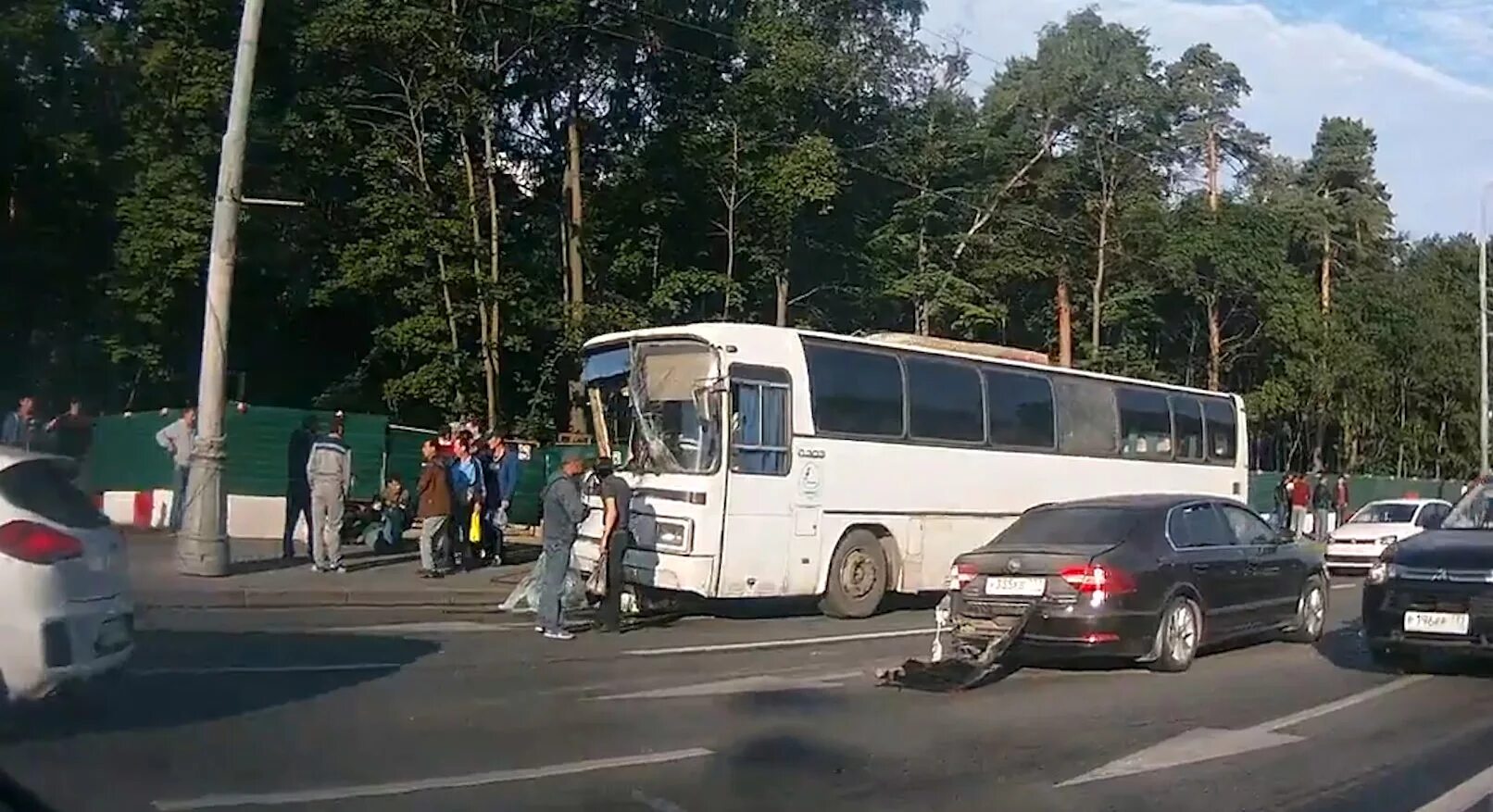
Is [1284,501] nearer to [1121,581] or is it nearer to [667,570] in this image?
[667,570]

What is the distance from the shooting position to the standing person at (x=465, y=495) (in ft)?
72.9

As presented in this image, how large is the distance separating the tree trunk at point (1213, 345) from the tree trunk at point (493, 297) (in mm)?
28027

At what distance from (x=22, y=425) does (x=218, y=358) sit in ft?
10.5

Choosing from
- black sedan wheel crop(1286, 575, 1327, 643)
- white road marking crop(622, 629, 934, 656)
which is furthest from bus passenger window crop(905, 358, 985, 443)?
black sedan wheel crop(1286, 575, 1327, 643)

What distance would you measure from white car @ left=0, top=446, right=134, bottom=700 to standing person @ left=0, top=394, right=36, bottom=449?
1072 cm

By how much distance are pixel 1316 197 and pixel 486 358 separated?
40186 millimetres

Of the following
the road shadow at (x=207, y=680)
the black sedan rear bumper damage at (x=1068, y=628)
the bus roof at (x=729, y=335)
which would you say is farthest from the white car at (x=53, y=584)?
the bus roof at (x=729, y=335)

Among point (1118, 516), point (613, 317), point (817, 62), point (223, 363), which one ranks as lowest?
point (1118, 516)

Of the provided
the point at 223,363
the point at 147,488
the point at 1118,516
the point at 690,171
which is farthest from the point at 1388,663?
the point at 690,171

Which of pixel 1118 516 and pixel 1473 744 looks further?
pixel 1118 516

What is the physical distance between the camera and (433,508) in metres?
20.5

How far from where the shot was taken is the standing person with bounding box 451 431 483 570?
72.9 feet

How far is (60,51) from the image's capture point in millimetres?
39156

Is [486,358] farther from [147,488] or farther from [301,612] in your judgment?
[301,612]
